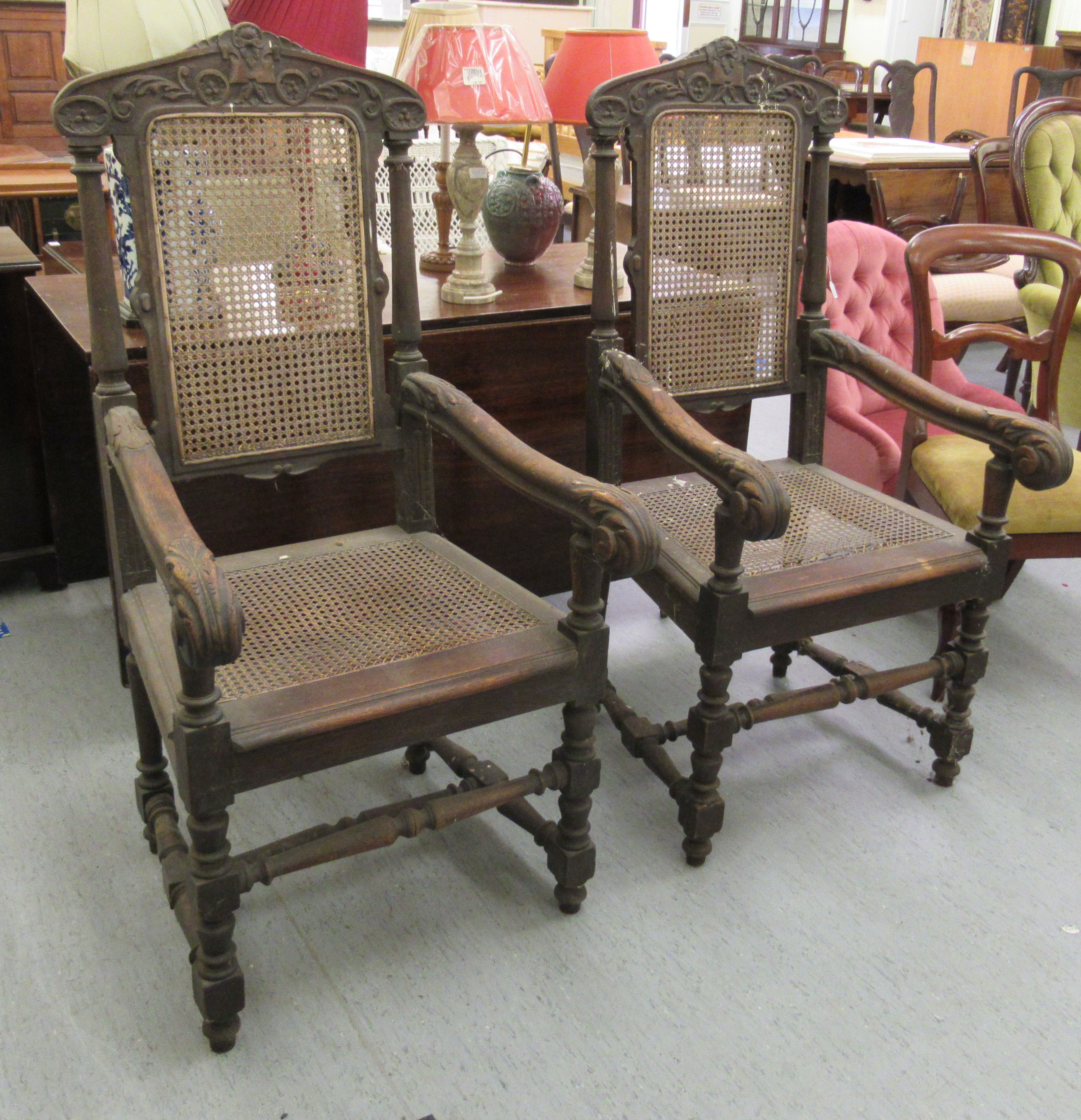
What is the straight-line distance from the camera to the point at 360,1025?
149 centimetres

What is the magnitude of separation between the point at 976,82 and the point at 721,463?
7.60 metres

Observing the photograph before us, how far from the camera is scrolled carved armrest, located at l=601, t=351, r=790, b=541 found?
149 centimetres

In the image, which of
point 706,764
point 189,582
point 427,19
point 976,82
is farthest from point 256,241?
point 976,82

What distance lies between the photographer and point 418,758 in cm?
199

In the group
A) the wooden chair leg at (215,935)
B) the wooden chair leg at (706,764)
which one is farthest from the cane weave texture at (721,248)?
the wooden chair leg at (215,935)

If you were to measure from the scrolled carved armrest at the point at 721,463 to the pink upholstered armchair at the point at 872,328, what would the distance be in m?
0.87

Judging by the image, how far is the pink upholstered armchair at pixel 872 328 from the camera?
2611 mm

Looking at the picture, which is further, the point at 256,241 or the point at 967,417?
the point at 967,417

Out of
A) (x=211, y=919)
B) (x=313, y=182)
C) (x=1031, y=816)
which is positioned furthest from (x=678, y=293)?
(x=211, y=919)

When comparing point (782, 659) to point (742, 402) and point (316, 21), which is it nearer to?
point (742, 402)

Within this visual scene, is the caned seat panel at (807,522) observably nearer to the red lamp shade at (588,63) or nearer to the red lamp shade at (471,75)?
the red lamp shade at (471,75)

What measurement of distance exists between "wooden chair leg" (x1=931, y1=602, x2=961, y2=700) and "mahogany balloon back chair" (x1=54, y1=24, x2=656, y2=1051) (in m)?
0.91

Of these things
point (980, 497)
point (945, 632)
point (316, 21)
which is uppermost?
point (316, 21)

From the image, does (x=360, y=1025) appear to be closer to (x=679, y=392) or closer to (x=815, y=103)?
(x=679, y=392)
